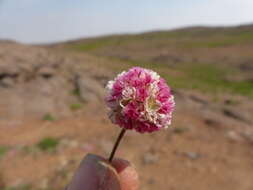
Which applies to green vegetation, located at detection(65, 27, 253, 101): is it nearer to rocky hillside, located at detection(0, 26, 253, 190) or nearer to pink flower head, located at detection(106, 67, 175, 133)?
rocky hillside, located at detection(0, 26, 253, 190)

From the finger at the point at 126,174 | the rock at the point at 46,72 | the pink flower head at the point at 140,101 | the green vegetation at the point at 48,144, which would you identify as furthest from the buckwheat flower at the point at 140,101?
the rock at the point at 46,72

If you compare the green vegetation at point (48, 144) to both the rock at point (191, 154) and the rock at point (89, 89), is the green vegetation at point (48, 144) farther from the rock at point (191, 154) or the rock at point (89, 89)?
the rock at point (89, 89)

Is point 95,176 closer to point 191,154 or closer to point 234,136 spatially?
point 191,154

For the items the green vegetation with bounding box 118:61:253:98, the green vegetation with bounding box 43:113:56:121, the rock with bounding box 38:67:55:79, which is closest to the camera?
the green vegetation with bounding box 43:113:56:121

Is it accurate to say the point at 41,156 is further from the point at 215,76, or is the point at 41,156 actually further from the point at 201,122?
the point at 215,76

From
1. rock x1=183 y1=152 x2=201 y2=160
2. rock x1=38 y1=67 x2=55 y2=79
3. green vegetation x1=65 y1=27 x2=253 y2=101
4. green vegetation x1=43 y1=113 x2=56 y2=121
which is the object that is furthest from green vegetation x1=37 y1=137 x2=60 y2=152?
rock x1=38 y1=67 x2=55 y2=79

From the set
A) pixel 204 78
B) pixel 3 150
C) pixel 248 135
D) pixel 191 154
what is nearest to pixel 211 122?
pixel 248 135

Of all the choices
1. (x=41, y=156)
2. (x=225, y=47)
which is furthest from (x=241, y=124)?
(x=225, y=47)
